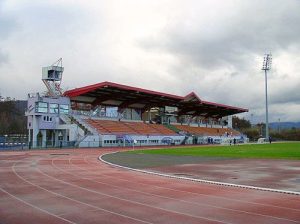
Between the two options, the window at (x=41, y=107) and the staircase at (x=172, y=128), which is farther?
the staircase at (x=172, y=128)

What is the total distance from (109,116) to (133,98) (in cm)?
613

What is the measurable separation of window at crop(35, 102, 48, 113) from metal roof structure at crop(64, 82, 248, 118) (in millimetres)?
7449

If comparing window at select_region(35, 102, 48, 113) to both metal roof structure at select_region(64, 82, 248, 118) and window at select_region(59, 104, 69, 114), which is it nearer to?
window at select_region(59, 104, 69, 114)

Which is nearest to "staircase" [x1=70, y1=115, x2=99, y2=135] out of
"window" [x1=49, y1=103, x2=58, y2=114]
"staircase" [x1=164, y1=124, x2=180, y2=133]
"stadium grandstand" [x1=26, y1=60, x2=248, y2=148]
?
"stadium grandstand" [x1=26, y1=60, x2=248, y2=148]

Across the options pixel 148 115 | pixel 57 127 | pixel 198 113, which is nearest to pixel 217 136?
pixel 198 113

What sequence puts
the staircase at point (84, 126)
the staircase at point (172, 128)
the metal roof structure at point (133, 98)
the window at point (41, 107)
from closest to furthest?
1. the window at point (41, 107)
2. the staircase at point (84, 126)
3. the metal roof structure at point (133, 98)
4. the staircase at point (172, 128)

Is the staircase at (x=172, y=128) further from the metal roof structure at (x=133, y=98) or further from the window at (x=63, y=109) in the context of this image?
the window at (x=63, y=109)

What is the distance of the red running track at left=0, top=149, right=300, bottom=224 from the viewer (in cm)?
1013

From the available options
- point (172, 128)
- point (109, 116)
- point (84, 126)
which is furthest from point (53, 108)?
point (172, 128)

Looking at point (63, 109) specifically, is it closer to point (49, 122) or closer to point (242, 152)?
point (49, 122)

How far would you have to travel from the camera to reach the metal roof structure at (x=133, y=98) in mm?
70125

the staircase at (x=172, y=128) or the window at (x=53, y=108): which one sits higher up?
the window at (x=53, y=108)

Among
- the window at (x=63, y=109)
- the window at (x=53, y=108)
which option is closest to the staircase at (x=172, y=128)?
the window at (x=63, y=109)

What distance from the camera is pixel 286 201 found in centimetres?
1275
